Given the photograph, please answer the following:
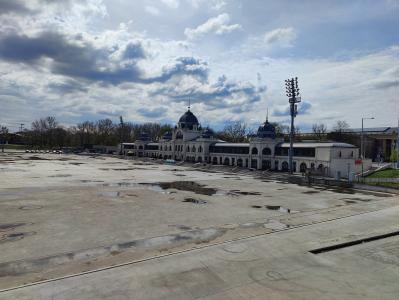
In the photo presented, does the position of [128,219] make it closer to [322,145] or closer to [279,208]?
[279,208]

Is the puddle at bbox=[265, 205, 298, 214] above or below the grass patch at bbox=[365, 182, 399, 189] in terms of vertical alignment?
below

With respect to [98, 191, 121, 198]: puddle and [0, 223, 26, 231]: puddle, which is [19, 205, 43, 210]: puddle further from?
[98, 191, 121, 198]: puddle

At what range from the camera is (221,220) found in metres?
23.9

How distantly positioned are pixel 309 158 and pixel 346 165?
852cm

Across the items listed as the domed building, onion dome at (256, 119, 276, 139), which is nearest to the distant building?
onion dome at (256, 119, 276, 139)

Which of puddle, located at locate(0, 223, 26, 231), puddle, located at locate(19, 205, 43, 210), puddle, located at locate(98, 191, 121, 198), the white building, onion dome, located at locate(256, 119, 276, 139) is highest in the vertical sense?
onion dome, located at locate(256, 119, 276, 139)

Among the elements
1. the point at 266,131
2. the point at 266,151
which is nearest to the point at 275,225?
the point at 266,151

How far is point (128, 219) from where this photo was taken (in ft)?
76.1

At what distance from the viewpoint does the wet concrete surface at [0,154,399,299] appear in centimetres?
1522

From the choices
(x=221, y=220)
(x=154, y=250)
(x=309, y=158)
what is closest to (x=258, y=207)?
(x=221, y=220)

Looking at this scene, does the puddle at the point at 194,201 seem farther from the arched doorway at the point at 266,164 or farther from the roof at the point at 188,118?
the roof at the point at 188,118

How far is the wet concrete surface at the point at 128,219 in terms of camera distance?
1522cm

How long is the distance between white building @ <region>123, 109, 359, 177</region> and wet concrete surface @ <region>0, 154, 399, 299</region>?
77.8ft

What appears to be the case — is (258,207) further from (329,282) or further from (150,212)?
(329,282)
